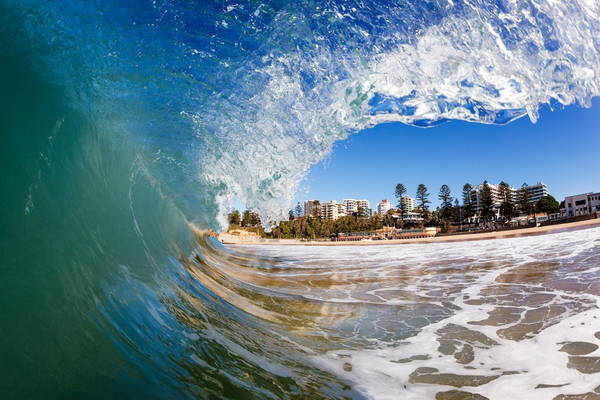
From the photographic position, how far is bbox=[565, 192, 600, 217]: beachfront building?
56.3 metres

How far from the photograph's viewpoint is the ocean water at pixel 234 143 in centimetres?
214

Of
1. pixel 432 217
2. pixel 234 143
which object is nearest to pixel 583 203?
pixel 432 217

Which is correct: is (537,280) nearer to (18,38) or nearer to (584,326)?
(584,326)

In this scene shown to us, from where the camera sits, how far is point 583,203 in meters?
59.2

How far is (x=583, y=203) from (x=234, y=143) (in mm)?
73275

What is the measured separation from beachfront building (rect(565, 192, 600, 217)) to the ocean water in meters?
66.6

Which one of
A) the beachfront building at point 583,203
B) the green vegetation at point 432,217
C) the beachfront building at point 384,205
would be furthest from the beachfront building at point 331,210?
the beachfront building at point 583,203

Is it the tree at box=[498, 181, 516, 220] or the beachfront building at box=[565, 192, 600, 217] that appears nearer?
the beachfront building at box=[565, 192, 600, 217]

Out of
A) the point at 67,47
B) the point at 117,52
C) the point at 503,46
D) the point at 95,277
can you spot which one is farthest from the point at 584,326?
the point at 67,47

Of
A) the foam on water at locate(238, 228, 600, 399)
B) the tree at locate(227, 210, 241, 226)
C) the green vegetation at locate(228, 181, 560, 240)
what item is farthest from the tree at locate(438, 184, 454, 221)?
the foam on water at locate(238, 228, 600, 399)

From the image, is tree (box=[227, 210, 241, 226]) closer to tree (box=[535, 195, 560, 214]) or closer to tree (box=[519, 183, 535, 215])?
tree (box=[519, 183, 535, 215])

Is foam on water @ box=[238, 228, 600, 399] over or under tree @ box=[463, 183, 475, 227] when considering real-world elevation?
under

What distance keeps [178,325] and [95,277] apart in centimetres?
94

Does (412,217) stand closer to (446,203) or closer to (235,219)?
(446,203)
